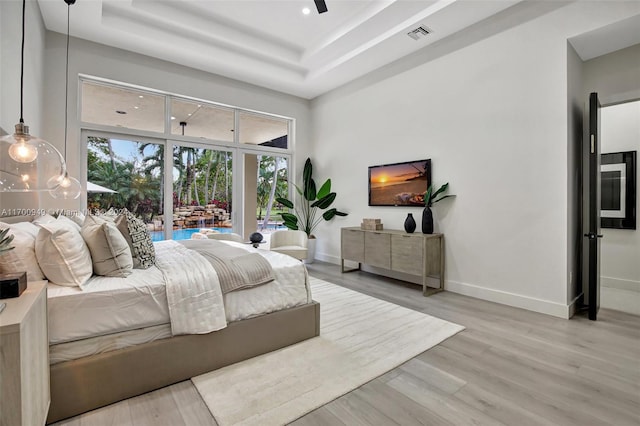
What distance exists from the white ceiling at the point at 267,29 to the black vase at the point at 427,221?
7.47ft

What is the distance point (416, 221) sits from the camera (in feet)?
14.2

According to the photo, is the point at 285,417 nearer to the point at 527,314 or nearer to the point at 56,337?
the point at 56,337

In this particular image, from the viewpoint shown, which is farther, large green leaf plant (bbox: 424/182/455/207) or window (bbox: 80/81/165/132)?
window (bbox: 80/81/165/132)

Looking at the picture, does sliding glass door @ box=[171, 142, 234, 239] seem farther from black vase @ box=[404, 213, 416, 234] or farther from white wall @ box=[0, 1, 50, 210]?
black vase @ box=[404, 213, 416, 234]

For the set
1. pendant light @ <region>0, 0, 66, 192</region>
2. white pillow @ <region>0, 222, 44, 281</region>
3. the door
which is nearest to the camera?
pendant light @ <region>0, 0, 66, 192</region>

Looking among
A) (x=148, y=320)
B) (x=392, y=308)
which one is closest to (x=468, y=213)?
(x=392, y=308)

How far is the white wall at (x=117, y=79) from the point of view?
12.3ft

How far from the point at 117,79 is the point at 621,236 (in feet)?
23.1

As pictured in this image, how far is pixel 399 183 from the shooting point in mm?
4551

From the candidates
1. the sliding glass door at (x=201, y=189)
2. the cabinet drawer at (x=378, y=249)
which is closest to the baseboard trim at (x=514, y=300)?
the cabinet drawer at (x=378, y=249)

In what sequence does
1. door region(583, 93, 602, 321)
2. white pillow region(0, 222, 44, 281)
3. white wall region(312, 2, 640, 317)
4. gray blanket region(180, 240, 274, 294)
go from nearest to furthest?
white pillow region(0, 222, 44, 281) → gray blanket region(180, 240, 274, 294) → door region(583, 93, 602, 321) → white wall region(312, 2, 640, 317)

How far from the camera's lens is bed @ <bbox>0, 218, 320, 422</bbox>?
159cm

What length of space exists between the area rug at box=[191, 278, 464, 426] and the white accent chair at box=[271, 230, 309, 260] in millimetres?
1763

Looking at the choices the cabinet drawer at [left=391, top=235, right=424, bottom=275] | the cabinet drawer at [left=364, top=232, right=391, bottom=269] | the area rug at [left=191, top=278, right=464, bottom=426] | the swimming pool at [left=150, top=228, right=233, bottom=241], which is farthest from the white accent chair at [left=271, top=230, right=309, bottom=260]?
the area rug at [left=191, top=278, right=464, bottom=426]
